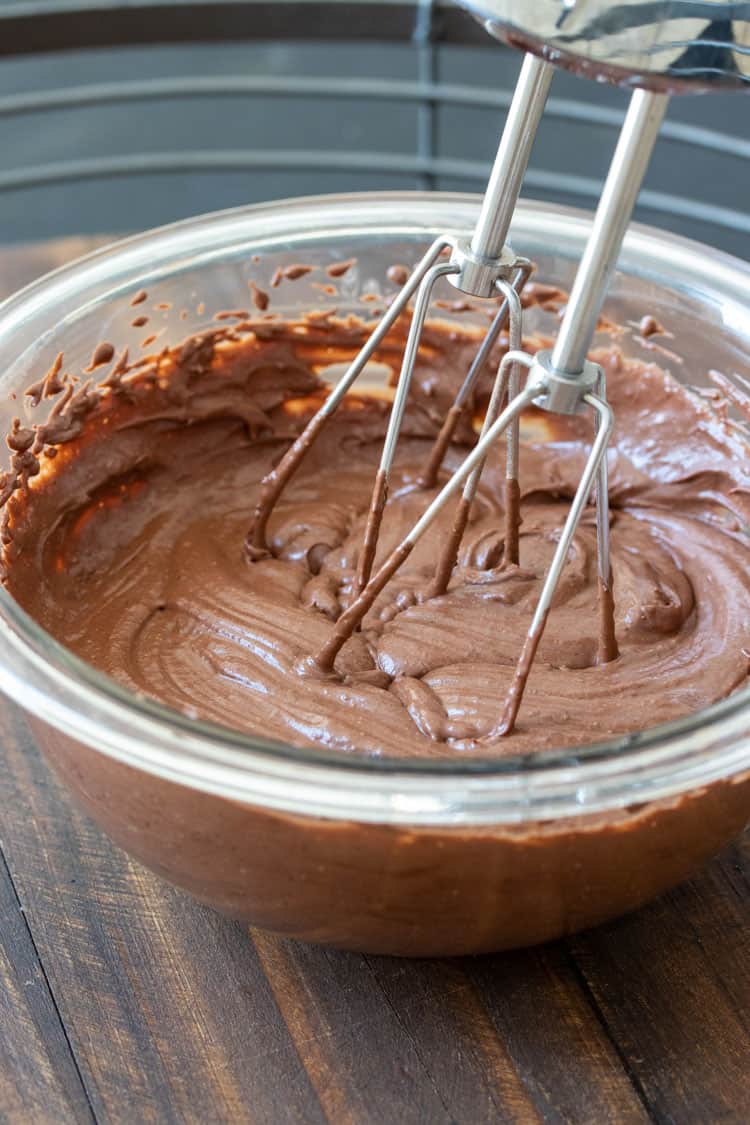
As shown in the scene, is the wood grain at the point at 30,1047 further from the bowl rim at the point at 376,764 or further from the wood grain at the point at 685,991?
the wood grain at the point at 685,991

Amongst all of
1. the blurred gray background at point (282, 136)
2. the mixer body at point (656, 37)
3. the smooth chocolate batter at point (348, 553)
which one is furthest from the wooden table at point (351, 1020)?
the blurred gray background at point (282, 136)

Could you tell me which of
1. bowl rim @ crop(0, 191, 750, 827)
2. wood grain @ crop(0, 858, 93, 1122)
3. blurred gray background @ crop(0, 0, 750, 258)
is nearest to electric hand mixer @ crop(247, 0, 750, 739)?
bowl rim @ crop(0, 191, 750, 827)

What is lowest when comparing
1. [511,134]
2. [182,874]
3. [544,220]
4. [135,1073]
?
[135,1073]

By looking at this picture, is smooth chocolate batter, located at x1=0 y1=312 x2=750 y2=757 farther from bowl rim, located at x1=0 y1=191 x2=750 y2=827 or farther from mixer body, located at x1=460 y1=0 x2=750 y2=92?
mixer body, located at x1=460 y1=0 x2=750 y2=92

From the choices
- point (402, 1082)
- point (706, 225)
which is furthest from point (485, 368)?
point (706, 225)

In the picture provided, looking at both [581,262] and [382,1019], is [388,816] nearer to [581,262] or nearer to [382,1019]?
[382,1019]

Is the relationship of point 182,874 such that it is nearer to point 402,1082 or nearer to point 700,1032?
point 402,1082
